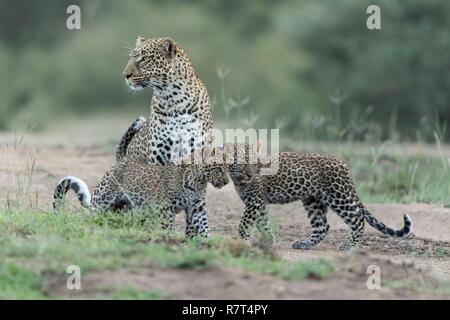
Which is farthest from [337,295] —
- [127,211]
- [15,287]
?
[127,211]

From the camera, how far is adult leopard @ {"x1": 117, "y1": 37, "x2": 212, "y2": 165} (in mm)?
11133

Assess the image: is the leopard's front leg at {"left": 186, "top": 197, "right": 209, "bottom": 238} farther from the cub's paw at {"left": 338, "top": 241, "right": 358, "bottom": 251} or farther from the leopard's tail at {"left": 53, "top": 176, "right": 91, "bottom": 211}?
the cub's paw at {"left": 338, "top": 241, "right": 358, "bottom": 251}

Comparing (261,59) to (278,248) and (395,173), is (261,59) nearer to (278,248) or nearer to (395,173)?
(395,173)

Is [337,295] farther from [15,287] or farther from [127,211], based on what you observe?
[127,211]

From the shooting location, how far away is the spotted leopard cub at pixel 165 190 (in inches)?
402

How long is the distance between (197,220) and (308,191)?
105cm

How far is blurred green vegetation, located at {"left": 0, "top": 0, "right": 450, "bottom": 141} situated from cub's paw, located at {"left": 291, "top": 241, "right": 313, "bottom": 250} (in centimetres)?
602

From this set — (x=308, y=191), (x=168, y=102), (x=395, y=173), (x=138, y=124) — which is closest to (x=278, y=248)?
(x=308, y=191)

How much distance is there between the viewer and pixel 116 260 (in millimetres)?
8320

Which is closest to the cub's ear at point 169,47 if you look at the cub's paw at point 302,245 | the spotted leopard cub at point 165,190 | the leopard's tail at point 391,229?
the spotted leopard cub at point 165,190

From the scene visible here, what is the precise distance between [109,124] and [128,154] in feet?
43.8

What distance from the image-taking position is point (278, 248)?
10375mm

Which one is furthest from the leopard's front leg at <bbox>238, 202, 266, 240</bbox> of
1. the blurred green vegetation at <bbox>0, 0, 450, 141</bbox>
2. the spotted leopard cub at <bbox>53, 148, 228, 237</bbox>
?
the blurred green vegetation at <bbox>0, 0, 450, 141</bbox>

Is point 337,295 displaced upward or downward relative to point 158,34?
downward
